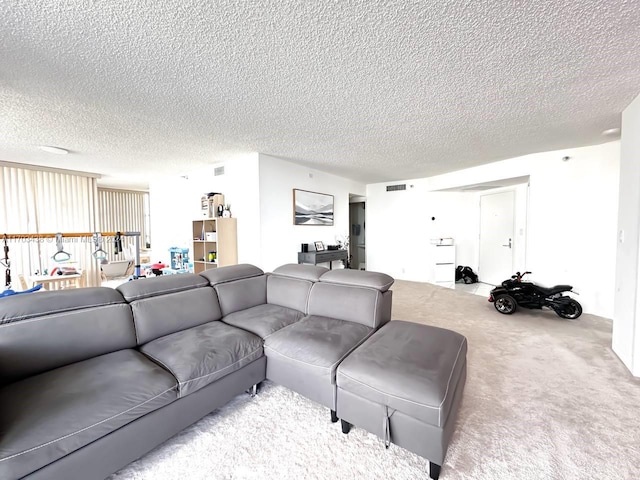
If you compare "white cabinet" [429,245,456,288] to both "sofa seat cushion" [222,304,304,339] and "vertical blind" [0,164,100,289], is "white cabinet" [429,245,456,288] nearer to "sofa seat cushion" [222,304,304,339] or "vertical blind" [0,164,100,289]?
"sofa seat cushion" [222,304,304,339]

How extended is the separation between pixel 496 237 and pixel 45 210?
8.97 metres

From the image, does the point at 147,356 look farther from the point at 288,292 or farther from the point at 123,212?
the point at 123,212

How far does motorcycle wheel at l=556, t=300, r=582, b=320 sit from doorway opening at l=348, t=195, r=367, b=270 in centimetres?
437

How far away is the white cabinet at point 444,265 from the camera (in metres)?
5.66

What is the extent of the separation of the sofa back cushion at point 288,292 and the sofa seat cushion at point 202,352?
635 mm

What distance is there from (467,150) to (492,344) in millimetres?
2711

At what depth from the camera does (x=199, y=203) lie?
5.21m

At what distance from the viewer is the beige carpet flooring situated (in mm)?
1358

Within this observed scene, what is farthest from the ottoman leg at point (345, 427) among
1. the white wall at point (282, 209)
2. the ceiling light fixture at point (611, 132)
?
the ceiling light fixture at point (611, 132)

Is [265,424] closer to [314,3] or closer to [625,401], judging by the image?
[314,3]

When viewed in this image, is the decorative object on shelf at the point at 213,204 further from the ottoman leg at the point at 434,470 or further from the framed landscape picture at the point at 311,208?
the ottoman leg at the point at 434,470

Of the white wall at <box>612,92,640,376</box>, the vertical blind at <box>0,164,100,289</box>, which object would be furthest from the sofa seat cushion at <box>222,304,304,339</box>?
the vertical blind at <box>0,164,100,289</box>

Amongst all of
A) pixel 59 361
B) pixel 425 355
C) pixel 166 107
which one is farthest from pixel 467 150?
pixel 59 361

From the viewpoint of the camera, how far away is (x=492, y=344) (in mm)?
2803
